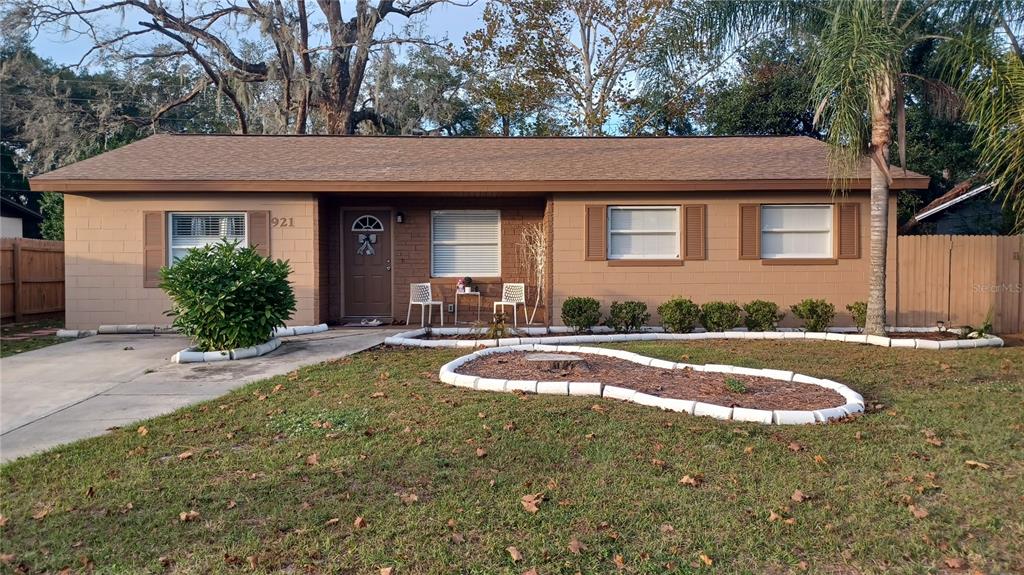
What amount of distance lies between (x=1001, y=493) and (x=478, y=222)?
9.65 m

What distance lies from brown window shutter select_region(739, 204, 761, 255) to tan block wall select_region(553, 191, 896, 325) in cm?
9

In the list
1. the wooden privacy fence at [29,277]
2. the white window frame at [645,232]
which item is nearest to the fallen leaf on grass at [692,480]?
the white window frame at [645,232]

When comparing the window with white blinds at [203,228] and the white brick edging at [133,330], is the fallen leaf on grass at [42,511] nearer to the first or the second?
the white brick edging at [133,330]

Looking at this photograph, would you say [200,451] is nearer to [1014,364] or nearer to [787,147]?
[1014,364]

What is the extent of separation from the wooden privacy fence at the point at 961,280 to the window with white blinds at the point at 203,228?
438 inches

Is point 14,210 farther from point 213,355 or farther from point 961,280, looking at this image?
point 961,280

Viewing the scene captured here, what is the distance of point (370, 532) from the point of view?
3.57 m

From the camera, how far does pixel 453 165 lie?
12422 mm

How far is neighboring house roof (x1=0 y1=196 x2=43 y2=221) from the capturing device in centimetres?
2359

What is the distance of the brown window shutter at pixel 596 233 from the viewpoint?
38.0 feet

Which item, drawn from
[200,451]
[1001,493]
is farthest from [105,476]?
[1001,493]

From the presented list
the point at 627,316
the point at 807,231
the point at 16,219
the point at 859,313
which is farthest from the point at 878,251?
the point at 16,219
